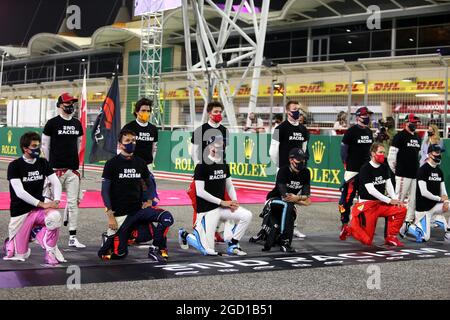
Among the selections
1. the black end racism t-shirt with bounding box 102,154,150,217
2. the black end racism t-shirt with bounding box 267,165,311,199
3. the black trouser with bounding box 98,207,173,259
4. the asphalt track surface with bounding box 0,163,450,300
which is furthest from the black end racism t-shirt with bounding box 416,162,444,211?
the black end racism t-shirt with bounding box 102,154,150,217

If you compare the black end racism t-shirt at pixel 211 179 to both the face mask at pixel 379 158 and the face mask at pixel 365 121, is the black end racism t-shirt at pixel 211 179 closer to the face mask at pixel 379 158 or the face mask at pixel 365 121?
the face mask at pixel 379 158

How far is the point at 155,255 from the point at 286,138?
3125mm

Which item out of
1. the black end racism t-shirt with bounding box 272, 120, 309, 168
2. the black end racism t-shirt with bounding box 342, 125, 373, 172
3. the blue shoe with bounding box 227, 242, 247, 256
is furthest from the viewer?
the black end racism t-shirt with bounding box 342, 125, 373, 172

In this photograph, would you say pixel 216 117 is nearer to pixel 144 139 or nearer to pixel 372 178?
pixel 144 139

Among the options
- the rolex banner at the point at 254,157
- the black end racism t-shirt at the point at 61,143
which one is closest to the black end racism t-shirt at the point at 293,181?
the black end racism t-shirt at the point at 61,143

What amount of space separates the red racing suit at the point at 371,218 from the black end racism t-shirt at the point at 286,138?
4.26ft

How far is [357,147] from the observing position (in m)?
10.6

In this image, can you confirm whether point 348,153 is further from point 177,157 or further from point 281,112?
point 177,157

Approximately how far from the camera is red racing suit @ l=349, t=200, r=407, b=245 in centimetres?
924

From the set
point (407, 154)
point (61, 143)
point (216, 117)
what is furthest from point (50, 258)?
point (407, 154)

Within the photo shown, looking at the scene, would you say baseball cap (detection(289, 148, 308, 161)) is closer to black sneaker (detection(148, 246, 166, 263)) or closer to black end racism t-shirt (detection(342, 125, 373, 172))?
black end racism t-shirt (detection(342, 125, 373, 172))

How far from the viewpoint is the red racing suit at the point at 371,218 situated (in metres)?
9.24

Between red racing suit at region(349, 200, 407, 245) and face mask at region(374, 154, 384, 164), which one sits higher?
face mask at region(374, 154, 384, 164)

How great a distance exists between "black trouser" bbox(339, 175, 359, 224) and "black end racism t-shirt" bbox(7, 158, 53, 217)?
15.8 feet
